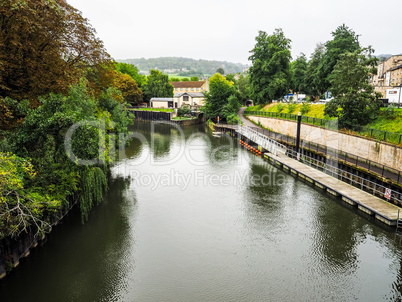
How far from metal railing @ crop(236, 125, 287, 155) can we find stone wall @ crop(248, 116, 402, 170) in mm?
3946

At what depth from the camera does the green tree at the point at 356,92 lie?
28484 millimetres

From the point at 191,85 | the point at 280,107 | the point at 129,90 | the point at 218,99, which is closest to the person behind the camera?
the point at 280,107

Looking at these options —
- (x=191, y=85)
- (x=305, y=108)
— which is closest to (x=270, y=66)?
(x=305, y=108)

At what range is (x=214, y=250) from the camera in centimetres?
1599

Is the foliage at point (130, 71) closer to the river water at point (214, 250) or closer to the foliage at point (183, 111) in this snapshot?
the foliage at point (183, 111)

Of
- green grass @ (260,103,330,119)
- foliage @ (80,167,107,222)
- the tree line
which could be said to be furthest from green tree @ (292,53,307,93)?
foliage @ (80,167,107,222)

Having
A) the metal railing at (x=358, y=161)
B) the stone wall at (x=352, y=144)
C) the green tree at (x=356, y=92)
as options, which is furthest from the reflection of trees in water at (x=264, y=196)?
the green tree at (x=356, y=92)

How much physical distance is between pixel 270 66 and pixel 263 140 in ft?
69.8

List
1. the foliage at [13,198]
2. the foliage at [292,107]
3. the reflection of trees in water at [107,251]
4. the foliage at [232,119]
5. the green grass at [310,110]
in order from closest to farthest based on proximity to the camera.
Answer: the foliage at [13,198] → the reflection of trees in water at [107,251] → the green grass at [310,110] → the foliage at [292,107] → the foliage at [232,119]

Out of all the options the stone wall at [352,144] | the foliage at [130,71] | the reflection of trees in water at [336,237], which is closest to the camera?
the reflection of trees in water at [336,237]

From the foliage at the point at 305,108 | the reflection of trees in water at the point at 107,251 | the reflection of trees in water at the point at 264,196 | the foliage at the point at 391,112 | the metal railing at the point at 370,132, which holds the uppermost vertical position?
the foliage at the point at 305,108

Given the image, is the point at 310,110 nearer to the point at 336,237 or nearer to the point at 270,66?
the point at 270,66

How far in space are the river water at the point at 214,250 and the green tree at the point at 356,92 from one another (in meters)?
10.2

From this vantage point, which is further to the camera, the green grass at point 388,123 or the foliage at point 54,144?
the green grass at point 388,123
